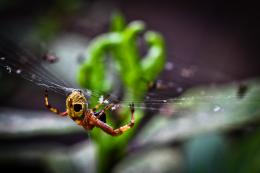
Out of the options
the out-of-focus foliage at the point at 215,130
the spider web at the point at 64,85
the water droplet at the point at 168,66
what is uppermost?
the water droplet at the point at 168,66

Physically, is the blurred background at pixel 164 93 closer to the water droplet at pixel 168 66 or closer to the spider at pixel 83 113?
the water droplet at pixel 168 66

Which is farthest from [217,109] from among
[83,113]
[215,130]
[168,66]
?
[168,66]

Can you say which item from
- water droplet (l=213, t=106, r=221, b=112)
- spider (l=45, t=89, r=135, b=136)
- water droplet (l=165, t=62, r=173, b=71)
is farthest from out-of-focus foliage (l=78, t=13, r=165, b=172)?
water droplet (l=165, t=62, r=173, b=71)

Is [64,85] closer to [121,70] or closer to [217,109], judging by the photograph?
[121,70]

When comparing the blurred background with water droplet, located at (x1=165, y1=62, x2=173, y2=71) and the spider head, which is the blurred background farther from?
the spider head

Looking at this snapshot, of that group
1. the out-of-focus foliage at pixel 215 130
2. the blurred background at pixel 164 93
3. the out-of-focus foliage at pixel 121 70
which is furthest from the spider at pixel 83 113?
the out-of-focus foliage at pixel 215 130

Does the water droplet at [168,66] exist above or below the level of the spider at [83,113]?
above

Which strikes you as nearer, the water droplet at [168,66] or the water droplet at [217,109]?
the water droplet at [217,109]
